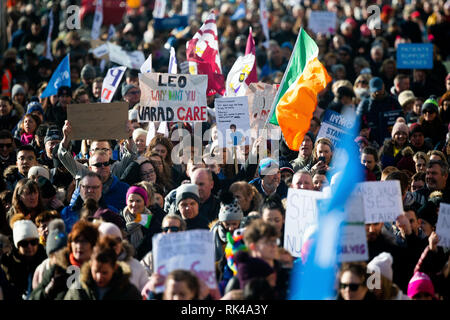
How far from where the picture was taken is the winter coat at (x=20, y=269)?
6.64 meters

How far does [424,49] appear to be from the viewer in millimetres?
14719

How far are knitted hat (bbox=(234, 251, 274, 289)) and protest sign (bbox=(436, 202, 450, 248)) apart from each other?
1.56 m

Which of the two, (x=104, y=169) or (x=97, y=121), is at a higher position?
(x=97, y=121)

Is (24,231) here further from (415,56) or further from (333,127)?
(415,56)

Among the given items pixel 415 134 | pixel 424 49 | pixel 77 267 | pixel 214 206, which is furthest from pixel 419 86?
pixel 77 267

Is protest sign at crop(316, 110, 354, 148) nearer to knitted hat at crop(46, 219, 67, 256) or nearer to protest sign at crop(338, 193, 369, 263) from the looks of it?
protest sign at crop(338, 193, 369, 263)

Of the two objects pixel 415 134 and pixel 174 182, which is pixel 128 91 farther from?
pixel 415 134

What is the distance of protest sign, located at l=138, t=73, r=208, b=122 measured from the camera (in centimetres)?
1009

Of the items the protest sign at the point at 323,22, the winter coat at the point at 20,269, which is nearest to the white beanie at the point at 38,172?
the winter coat at the point at 20,269

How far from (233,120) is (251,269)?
433cm

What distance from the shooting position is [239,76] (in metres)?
11.3

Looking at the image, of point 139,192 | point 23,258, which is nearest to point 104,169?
point 139,192

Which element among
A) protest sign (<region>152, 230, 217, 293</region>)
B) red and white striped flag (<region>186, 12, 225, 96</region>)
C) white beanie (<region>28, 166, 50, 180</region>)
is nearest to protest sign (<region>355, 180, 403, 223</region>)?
protest sign (<region>152, 230, 217, 293</region>)

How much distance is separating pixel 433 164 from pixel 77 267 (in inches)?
162
